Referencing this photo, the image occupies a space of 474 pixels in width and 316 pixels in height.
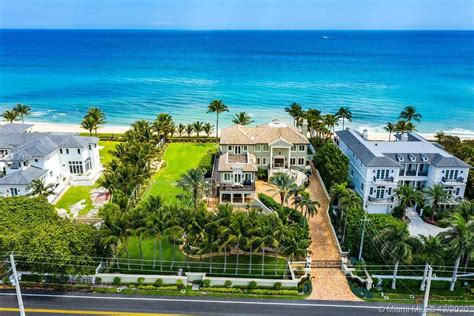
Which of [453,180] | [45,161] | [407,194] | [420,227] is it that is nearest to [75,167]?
[45,161]

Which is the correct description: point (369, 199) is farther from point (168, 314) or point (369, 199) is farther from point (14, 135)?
point (14, 135)

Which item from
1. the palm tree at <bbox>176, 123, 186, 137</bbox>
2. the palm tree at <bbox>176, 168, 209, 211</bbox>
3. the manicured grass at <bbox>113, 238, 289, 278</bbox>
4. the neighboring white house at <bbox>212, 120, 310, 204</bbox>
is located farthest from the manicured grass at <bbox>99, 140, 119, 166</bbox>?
the manicured grass at <bbox>113, 238, 289, 278</bbox>

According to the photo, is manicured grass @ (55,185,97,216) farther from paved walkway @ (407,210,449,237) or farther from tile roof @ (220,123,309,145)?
paved walkway @ (407,210,449,237)

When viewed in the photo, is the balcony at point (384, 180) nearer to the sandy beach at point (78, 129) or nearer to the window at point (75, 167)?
the sandy beach at point (78, 129)

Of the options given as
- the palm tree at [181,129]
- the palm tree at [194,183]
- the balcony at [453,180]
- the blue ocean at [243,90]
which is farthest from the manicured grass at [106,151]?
the balcony at [453,180]

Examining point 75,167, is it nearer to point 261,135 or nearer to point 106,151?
point 106,151

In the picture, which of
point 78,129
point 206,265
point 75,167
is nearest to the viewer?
point 206,265
